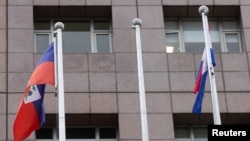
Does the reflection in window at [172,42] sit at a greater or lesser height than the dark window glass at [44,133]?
greater

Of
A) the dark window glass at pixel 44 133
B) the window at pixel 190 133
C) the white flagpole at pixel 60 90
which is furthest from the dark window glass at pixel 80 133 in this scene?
the white flagpole at pixel 60 90

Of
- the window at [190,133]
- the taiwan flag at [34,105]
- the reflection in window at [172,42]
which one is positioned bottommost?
the window at [190,133]

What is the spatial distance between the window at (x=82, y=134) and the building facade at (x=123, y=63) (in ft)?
0.12

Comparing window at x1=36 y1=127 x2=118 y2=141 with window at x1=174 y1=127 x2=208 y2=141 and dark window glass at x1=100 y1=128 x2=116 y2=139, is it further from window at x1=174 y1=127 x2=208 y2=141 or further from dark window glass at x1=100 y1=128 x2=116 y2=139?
window at x1=174 y1=127 x2=208 y2=141

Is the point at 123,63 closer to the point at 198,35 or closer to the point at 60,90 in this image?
the point at 198,35

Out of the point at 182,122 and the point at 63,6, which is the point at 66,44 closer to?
the point at 63,6

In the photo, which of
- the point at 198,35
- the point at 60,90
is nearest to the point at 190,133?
the point at 198,35

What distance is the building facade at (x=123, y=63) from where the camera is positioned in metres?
24.0

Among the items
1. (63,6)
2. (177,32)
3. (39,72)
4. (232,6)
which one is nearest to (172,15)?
(177,32)

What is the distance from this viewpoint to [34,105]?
19.3m

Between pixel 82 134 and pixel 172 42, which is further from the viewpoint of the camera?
pixel 172 42

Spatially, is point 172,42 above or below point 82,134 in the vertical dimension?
above

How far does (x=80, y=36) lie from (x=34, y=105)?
7.51 metres

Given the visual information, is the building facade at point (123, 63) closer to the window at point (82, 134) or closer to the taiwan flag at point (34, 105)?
the window at point (82, 134)
